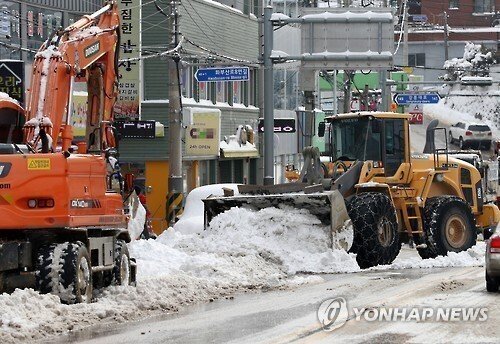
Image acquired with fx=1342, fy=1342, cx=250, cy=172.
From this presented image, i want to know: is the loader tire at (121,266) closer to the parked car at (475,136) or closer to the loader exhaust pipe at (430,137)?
the loader exhaust pipe at (430,137)

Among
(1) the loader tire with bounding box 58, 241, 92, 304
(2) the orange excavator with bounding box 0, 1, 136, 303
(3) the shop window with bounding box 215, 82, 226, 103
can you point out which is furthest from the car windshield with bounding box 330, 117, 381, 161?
(3) the shop window with bounding box 215, 82, 226, 103

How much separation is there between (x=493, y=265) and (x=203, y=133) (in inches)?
1043

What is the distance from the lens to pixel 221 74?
38.3 meters

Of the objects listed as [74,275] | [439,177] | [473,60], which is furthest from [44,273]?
[473,60]

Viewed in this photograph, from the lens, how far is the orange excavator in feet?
55.0

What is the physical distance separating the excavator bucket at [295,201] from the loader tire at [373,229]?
53 centimetres

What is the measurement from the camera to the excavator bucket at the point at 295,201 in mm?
25359

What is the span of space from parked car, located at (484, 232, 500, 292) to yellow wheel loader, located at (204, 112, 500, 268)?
6376 millimetres

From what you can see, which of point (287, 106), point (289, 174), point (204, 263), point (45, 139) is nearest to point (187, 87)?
point (289, 174)

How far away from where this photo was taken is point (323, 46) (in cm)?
3794

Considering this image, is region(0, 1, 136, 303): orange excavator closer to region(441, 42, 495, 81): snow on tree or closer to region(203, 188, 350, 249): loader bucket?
region(203, 188, 350, 249): loader bucket

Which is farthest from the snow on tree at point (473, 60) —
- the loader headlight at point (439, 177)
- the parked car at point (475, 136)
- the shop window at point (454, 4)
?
the loader headlight at point (439, 177)

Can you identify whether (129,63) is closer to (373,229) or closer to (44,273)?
(373,229)

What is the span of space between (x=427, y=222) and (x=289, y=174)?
23272 mm
